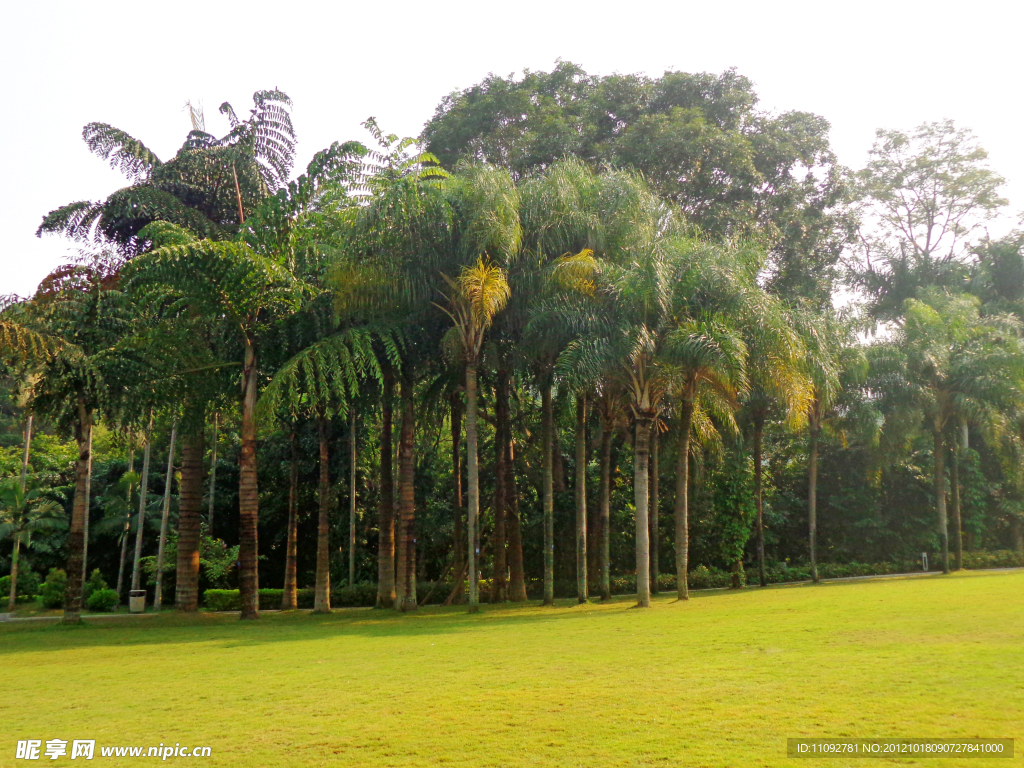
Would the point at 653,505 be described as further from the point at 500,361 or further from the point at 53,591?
the point at 53,591

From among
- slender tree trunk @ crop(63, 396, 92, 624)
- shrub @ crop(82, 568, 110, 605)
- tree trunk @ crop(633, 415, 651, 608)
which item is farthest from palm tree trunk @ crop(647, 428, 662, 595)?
shrub @ crop(82, 568, 110, 605)

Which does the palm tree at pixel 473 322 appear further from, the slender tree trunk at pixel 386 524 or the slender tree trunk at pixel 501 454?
the slender tree trunk at pixel 386 524

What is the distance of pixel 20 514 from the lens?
2823cm

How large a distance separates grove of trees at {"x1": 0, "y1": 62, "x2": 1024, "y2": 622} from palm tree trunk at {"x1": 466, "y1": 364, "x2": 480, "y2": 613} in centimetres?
9

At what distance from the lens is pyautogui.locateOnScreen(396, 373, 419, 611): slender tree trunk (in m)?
20.7

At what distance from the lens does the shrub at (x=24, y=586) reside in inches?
1199

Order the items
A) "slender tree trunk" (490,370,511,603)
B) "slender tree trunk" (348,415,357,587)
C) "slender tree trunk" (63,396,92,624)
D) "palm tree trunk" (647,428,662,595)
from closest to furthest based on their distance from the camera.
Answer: "slender tree trunk" (63,396,92,624)
"slender tree trunk" (490,370,511,603)
"palm tree trunk" (647,428,662,595)
"slender tree trunk" (348,415,357,587)

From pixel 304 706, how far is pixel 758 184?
24766mm

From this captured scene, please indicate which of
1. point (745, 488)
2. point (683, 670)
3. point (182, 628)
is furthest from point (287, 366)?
point (745, 488)

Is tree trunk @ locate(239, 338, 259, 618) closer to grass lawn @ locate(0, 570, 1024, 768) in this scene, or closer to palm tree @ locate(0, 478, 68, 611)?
grass lawn @ locate(0, 570, 1024, 768)

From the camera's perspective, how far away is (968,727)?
6438mm

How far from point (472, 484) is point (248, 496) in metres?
5.21

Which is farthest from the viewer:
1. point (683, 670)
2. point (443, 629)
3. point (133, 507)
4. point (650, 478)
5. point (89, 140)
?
point (133, 507)

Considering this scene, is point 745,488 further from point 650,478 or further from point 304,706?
point 304,706
